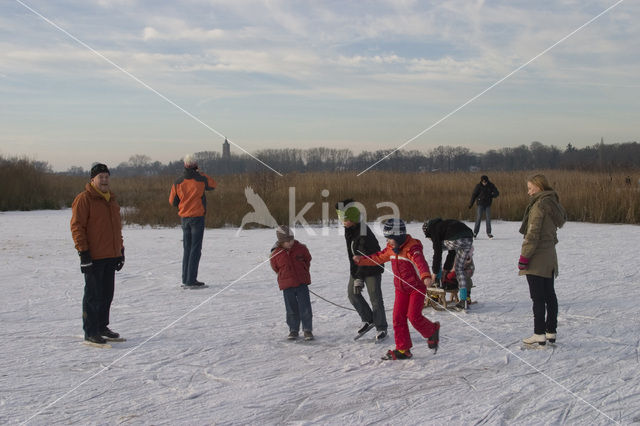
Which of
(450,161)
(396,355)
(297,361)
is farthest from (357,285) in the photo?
(450,161)

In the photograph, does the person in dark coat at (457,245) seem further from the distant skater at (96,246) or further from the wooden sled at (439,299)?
the distant skater at (96,246)

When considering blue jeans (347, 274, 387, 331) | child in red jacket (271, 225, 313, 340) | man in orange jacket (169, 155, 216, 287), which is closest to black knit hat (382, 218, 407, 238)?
blue jeans (347, 274, 387, 331)

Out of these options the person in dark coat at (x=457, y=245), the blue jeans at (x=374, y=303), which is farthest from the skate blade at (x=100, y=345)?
the person in dark coat at (x=457, y=245)

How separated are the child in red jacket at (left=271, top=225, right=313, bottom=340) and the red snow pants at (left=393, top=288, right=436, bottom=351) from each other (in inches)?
38.0

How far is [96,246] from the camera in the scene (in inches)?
216

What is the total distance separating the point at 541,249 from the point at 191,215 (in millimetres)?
5076

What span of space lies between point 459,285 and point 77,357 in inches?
170

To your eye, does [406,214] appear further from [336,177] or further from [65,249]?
[65,249]

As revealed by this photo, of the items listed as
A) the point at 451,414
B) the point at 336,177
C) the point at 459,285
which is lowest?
the point at 451,414

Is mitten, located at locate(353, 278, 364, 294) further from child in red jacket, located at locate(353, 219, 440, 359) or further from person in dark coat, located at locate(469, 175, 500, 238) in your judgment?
person in dark coat, located at locate(469, 175, 500, 238)

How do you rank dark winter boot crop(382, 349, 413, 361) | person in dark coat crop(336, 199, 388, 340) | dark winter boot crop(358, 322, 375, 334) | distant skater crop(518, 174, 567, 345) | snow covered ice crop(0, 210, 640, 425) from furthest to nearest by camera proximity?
dark winter boot crop(358, 322, 375, 334), person in dark coat crop(336, 199, 388, 340), distant skater crop(518, 174, 567, 345), dark winter boot crop(382, 349, 413, 361), snow covered ice crop(0, 210, 640, 425)

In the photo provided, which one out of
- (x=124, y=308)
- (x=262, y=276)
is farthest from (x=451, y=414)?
(x=262, y=276)

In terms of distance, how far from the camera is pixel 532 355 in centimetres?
522

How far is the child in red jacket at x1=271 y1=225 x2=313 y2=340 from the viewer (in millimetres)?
5648
